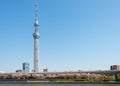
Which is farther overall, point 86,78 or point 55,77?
point 55,77

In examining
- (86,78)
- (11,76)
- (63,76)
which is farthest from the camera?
(11,76)

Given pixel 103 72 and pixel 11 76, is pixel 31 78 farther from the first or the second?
pixel 103 72

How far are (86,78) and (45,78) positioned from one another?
23807mm

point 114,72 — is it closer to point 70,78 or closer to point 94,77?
point 94,77

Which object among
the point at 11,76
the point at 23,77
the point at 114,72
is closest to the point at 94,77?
the point at 114,72

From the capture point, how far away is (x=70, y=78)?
125 metres

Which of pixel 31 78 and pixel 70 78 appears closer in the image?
pixel 70 78

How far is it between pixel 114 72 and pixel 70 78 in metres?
23.6

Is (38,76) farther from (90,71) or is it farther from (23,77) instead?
(90,71)

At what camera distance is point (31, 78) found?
13512 centimetres

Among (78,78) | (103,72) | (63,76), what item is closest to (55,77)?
(63,76)

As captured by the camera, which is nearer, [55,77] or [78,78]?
[78,78]

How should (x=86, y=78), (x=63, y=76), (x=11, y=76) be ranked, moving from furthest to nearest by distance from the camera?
(x=11, y=76)
(x=63, y=76)
(x=86, y=78)

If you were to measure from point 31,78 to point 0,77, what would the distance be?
71.6 feet
